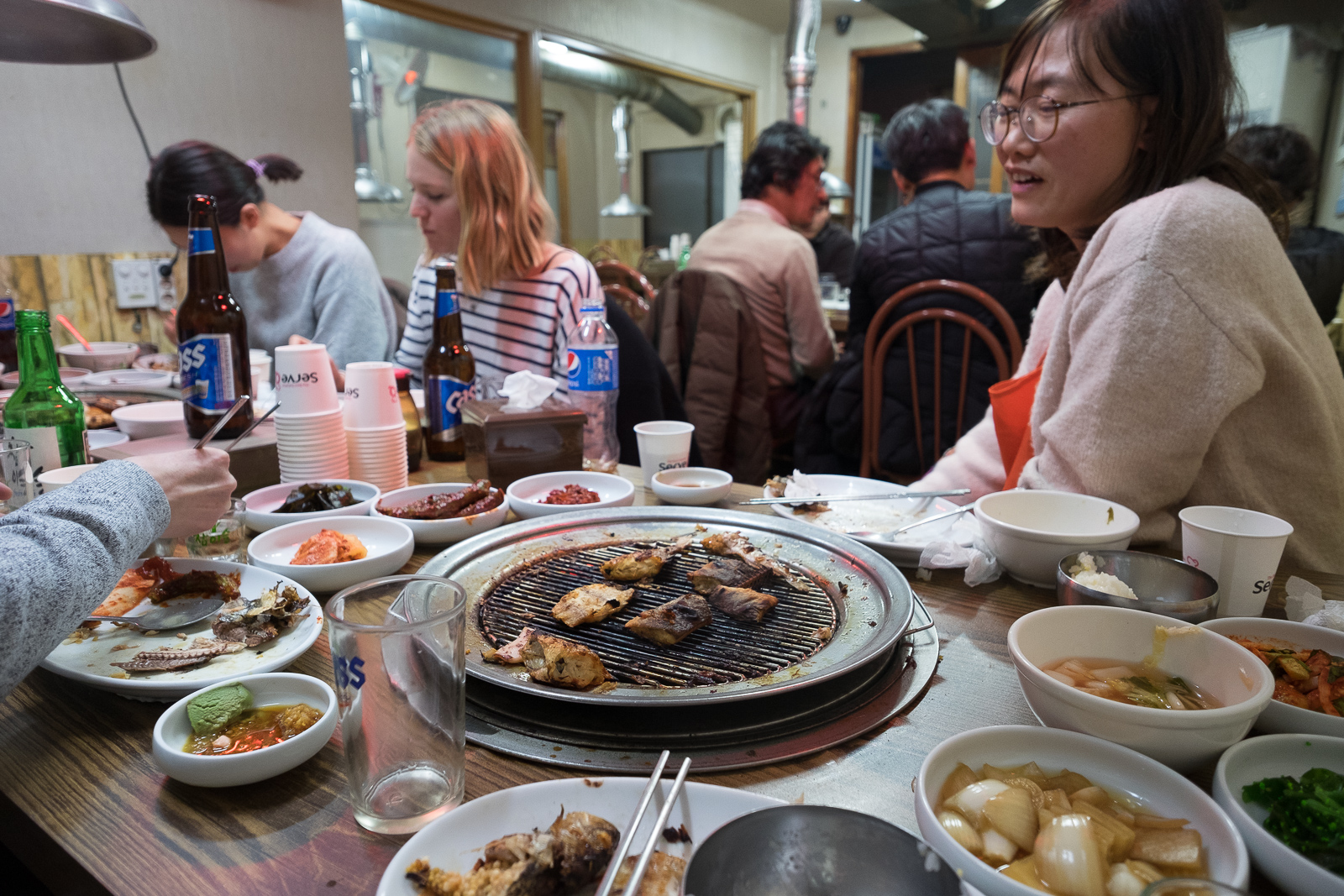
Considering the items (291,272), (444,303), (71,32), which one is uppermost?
(71,32)

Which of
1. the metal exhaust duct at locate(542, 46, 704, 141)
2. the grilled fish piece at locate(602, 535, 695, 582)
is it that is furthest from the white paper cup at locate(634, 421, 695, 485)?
the metal exhaust duct at locate(542, 46, 704, 141)

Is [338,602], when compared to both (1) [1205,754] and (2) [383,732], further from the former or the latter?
(1) [1205,754]

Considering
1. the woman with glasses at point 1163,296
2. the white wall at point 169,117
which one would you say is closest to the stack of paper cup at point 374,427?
the woman with glasses at point 1163,296

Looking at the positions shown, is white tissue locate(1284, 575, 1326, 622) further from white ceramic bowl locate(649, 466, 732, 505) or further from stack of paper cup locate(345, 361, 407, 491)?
stack of paper cup locate(345, 361, 407, 491)

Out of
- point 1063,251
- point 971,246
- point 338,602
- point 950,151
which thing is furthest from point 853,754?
point 950,151

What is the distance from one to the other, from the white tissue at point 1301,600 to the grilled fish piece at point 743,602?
0.71 metres

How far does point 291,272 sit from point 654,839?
11.5ft

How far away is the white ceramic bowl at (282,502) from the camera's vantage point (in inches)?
58.2

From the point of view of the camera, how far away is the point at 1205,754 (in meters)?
0.76

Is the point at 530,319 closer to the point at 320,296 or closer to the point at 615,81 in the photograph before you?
the point at 320,296

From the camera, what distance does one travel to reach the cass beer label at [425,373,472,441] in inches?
78.5

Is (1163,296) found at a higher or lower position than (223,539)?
higher

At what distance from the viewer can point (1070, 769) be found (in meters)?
0.75

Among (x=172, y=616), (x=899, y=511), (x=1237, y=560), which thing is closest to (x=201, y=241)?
(x=172, y=616)
